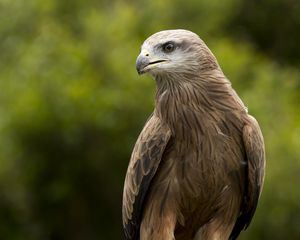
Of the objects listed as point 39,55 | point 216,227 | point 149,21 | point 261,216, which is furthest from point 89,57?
point 216,227

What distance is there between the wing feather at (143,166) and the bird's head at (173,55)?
1.50 ft

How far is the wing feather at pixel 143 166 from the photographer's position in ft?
24.9

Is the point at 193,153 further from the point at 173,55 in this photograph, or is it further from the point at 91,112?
the point at 91,112

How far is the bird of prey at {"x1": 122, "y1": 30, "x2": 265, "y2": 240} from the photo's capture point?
7457 millimetres

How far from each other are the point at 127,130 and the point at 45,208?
2.47m

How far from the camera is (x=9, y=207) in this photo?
19.5m

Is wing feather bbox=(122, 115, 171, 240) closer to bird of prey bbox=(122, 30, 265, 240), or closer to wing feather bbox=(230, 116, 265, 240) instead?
bird of prey bbox=(122, 30, 265, 240)

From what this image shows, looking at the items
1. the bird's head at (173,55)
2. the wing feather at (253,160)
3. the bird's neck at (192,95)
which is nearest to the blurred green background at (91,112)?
the wing feather at (253,160)

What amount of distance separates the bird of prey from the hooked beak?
80 mm

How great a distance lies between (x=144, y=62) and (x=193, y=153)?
2.58ft

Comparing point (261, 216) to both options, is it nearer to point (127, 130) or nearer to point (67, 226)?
point (127, 130)

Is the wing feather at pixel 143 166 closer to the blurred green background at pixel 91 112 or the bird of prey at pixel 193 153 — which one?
the bird of prey at pixel 193 153

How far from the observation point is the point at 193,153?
24.8ft

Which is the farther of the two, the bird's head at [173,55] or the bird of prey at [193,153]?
the bird of prey at [193,153]
